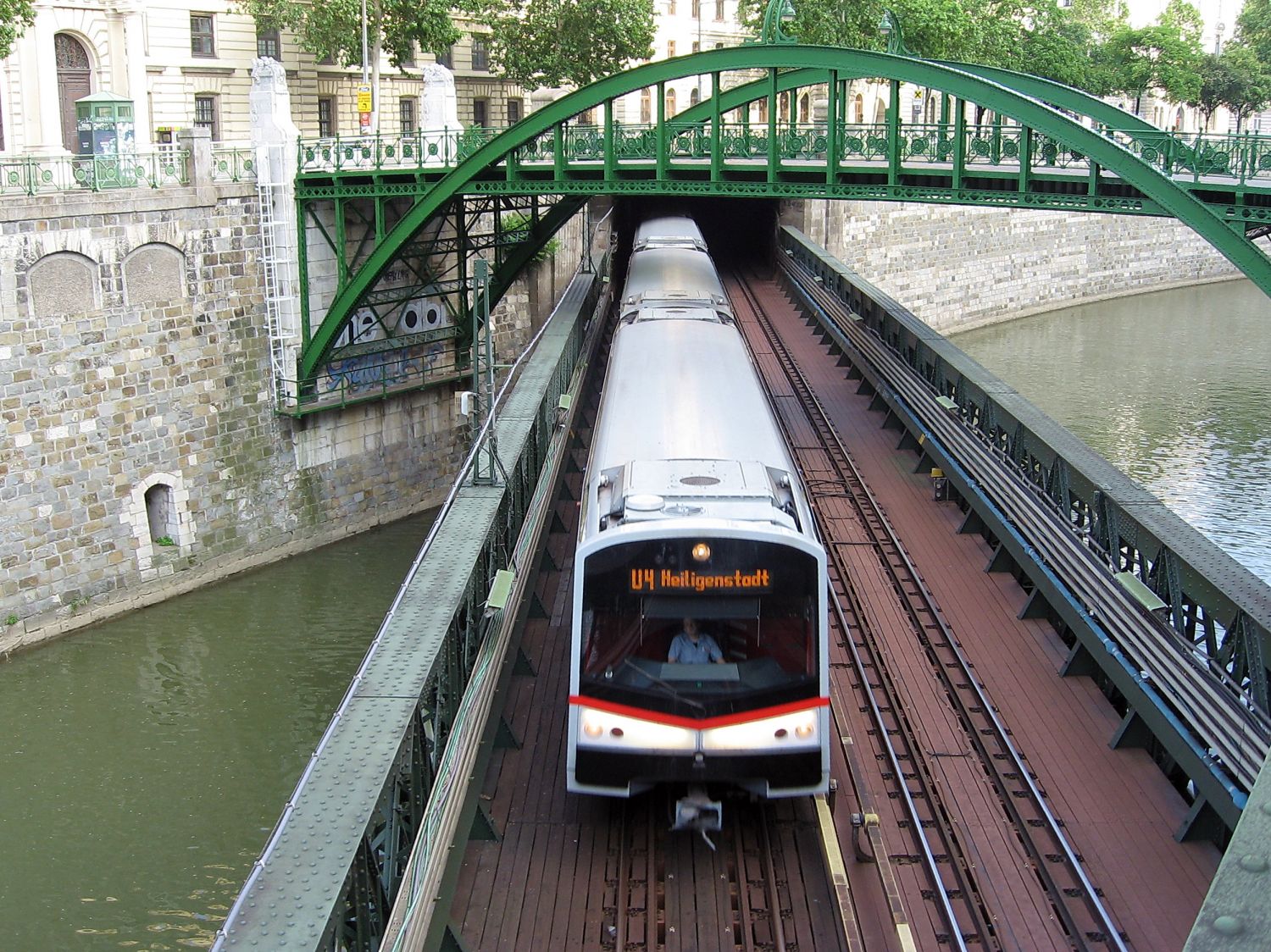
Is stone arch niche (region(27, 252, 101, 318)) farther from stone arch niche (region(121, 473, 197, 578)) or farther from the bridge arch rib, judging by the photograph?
the bridge arch rib

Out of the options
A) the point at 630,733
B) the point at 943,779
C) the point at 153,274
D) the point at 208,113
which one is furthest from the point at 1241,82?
the point at 630,733

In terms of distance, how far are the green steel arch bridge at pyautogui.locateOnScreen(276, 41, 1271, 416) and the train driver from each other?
10925 millimetres

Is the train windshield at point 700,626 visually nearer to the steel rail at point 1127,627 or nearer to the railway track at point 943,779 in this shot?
the railway track at point 943,779

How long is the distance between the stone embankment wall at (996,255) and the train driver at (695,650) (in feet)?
135

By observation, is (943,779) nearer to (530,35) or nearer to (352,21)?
(352,21)

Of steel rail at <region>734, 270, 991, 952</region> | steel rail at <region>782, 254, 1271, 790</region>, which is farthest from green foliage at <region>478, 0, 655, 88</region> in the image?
steel rail at <region>734, 270, 991, 952</region>

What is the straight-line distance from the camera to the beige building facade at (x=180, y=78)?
40562 millimetres

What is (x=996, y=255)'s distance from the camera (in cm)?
6369

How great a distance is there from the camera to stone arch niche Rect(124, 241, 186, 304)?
28.1 metres

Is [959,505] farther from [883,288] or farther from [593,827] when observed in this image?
[883,288]

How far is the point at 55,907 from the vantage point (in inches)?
723

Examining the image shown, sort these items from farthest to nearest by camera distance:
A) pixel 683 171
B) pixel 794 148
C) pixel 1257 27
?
pixel 1257 27 < pixel 683 171 < pixel 794 148

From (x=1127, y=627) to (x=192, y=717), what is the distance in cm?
1540

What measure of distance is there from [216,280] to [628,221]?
949 inches
